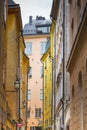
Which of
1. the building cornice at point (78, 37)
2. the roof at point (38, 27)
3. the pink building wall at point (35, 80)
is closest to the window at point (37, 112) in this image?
the pink building wall at point (35, 80)

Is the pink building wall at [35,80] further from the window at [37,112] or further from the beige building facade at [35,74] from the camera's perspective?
the window at [37,112]

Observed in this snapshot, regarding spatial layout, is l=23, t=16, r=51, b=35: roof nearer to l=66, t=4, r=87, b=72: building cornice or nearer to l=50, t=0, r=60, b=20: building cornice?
l=50, t=0, r=60, b=20: building cornice

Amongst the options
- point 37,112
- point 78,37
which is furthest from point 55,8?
point 37,112

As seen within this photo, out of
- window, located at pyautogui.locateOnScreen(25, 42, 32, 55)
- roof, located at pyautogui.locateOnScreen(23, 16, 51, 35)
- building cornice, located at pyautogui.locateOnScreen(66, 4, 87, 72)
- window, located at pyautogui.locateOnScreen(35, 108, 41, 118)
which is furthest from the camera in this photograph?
window, located at pyautogui.locateOnScreen(25, 42, 32, 55)

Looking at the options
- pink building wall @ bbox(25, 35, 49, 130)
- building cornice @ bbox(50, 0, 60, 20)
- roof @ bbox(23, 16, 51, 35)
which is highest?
building cornice @ bbox(50, 0, 60, 20)

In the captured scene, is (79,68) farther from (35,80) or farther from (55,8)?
(35,80)

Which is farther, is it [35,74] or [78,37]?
[35,74]

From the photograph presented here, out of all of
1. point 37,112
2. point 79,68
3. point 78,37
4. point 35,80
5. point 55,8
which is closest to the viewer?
point 78,37

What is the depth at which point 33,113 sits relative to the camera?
79000mm

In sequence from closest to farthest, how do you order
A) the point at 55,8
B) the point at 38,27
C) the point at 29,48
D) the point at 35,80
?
the point at 55,8 → the point at 35,80 → the point at 29,48 → the point at 38,27

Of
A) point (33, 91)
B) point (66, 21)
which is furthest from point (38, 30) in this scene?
point (66, 21)

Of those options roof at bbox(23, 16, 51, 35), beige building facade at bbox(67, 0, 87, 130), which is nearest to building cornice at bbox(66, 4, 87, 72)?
beige building facade at bbox(67, 0, 87, 130)

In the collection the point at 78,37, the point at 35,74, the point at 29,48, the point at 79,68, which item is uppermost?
the point at 78,37

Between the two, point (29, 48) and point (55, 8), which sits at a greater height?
point (55, 8)
